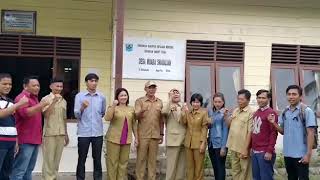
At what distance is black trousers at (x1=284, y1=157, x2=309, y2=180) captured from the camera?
6.46 m

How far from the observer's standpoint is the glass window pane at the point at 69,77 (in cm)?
998

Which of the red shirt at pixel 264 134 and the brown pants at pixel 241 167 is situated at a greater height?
the red shirt at pixel 264 134

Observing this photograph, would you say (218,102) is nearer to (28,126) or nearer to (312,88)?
(28,126)

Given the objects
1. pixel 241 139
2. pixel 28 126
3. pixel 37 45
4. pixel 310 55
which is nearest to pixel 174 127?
pixel 241 139

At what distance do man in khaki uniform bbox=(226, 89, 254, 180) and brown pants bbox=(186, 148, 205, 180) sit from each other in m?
0.53

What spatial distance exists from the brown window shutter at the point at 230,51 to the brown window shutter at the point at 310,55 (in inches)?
55.9

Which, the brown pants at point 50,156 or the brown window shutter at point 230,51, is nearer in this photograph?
the brown pants at point 50,156

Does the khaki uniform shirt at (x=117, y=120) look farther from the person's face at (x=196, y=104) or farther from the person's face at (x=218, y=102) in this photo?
the person's face at (x=218, y=102)

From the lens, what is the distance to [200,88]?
1060 centimetres

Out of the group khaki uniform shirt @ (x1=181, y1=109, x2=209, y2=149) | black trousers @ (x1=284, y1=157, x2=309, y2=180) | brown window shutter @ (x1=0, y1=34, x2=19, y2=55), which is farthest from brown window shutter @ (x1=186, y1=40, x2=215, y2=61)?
black trousers @ (x1=284, y1=157, x2=309, y2=180)

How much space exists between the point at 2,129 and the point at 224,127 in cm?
333

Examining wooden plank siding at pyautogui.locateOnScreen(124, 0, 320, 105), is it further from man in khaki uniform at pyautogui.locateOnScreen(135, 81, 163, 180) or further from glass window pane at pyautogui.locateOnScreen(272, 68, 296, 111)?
man in khaki uniform at pyautogui.locateOnScreen(135, 81, 163, 180)

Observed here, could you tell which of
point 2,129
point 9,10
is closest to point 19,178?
point 2,129

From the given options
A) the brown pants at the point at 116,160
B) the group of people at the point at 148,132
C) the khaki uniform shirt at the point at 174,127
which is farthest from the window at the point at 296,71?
the brown pants at the point at 116,160
